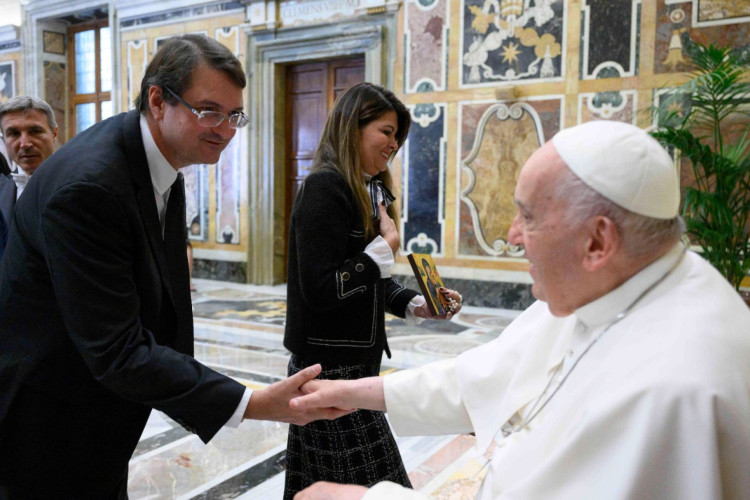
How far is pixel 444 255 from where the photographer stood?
834cm

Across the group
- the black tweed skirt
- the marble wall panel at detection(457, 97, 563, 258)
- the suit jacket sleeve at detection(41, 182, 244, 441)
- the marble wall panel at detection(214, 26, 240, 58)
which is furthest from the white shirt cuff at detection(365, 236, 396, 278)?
the marble wall panel at detection(214, 26, 240, 58)

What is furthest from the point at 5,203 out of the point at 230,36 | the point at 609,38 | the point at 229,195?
the point at 230,36

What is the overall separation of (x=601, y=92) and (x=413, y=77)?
2.36m

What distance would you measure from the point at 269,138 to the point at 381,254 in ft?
25.7

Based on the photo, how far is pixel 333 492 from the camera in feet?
4.68

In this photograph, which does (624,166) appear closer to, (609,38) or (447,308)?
(447,308)

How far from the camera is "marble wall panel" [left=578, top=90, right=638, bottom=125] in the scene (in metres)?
7.19

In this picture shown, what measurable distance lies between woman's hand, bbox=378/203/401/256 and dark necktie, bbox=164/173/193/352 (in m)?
0.74

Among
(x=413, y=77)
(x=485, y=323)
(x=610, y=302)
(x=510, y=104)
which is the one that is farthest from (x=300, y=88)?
(x=610, y=302)

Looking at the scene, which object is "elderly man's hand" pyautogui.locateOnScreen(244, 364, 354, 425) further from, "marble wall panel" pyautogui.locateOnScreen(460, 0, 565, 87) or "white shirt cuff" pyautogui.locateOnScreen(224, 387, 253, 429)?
"marble wall panel" pyautogui.locateOnScreen(460, 0, 565, 87)

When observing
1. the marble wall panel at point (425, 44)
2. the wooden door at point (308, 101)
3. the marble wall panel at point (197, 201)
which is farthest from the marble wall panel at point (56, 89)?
the marble wall panel at point (425, 44)

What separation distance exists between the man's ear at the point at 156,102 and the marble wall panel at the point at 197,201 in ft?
29.3

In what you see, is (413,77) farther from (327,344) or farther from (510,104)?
(327,344)

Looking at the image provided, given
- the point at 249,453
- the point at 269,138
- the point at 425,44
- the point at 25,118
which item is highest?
the point at 425,44
